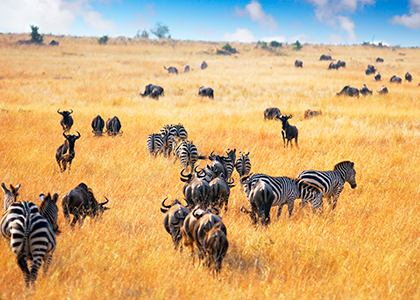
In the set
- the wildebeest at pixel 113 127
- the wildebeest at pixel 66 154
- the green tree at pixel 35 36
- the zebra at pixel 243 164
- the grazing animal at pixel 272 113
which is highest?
the green tree at pixel 35 36

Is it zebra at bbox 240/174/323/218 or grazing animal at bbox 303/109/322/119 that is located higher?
grazing animal at bbox 303/109/322/119

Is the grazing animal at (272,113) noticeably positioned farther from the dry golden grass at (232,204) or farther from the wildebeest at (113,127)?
the wildebeest at (113,127)

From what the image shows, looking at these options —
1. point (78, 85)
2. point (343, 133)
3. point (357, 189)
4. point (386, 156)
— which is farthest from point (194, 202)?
point (78, 85)

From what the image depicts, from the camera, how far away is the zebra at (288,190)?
253 inches

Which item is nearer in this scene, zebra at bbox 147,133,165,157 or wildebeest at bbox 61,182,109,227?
wildebeest at bbox 61,182,109,227

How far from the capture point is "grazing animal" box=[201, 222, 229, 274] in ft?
13.6

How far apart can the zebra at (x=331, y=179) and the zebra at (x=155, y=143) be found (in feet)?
16.7

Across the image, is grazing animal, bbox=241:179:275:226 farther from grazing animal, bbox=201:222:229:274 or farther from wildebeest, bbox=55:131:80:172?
wildebeest, bbox=55:131:80:172

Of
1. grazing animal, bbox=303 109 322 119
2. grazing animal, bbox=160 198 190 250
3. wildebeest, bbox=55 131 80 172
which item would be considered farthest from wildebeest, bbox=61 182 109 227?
grazing animal, bbox=303 109 322 119

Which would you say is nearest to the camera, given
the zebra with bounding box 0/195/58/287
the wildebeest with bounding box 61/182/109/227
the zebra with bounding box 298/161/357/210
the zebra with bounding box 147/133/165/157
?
the zebra with bounding box 0/195/58/287

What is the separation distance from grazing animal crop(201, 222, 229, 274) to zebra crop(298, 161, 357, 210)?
3.34 m

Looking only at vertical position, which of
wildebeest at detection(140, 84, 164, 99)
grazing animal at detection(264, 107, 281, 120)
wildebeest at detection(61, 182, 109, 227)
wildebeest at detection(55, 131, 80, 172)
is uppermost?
wildebeest at detection(140, 84, 164, 99)

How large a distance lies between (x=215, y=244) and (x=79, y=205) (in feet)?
9.15

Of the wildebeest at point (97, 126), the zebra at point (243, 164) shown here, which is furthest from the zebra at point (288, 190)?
the wildebeest at point (97, 126)
